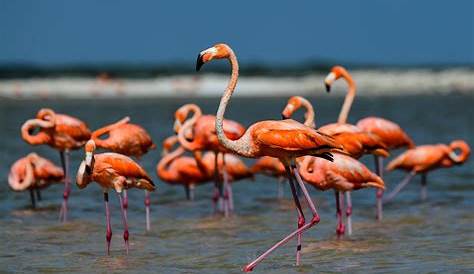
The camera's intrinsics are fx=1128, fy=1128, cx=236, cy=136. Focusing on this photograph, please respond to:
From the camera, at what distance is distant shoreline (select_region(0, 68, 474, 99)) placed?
1961 inches

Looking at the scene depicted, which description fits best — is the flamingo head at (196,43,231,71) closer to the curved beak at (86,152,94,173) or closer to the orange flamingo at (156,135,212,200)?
the curved beak at (86,152,94,173)

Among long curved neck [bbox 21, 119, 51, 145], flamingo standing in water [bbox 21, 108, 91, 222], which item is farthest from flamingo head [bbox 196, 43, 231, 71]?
long curved neck [bbox 21, 119, 51, 145]

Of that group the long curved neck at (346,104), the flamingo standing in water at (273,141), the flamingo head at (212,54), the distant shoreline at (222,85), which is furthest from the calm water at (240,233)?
the distant shoreline at (222,85)

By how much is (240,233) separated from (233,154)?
0.71m

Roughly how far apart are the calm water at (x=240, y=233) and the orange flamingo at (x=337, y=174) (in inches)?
17.2

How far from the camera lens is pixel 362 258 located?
8406mm

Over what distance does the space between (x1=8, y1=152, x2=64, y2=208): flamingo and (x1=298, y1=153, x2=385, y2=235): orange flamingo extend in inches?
123

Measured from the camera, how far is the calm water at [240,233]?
827 cm

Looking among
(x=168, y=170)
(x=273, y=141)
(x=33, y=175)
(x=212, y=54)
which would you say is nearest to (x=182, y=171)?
(x=168, y=170)

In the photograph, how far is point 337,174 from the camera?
9.28 metres

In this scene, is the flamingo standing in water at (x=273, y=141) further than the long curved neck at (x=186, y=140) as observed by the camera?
No

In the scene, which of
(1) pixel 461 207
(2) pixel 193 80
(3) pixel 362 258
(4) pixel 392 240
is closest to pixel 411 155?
(1) pixel 461 207

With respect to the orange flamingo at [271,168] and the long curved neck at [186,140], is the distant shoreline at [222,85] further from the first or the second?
the long curved neck at [186,140]

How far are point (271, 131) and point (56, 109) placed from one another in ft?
80.7
